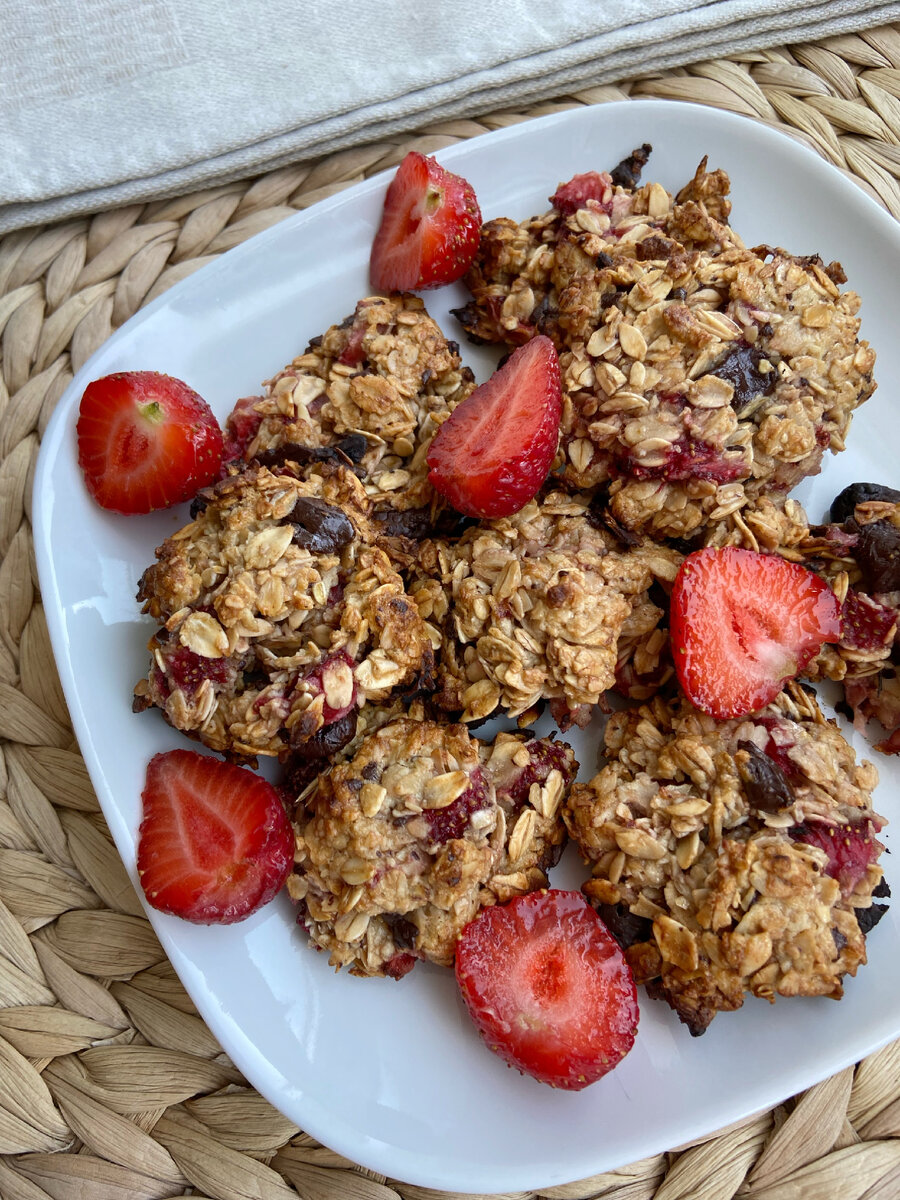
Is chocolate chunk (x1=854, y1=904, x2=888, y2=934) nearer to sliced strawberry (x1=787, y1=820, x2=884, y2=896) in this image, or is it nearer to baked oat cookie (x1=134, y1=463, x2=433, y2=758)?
sliced strawberry (x1=787, y1=820, x2=884, y2=896)

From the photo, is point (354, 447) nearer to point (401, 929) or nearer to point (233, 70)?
point (401, 929)

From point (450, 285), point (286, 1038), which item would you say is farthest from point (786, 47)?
point (286, 1038)

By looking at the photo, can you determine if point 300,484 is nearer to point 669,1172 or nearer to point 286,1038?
point 286,1038


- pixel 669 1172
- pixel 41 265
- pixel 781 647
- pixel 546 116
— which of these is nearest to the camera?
pixel 781 647

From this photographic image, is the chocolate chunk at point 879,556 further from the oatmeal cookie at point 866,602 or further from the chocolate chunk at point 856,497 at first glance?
the chocolate chunk at point 856,497

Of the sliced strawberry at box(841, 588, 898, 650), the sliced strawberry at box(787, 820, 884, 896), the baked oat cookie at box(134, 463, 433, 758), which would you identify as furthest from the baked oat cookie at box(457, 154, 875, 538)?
the sliced strawberry at box(787, 820, 884, 896)
